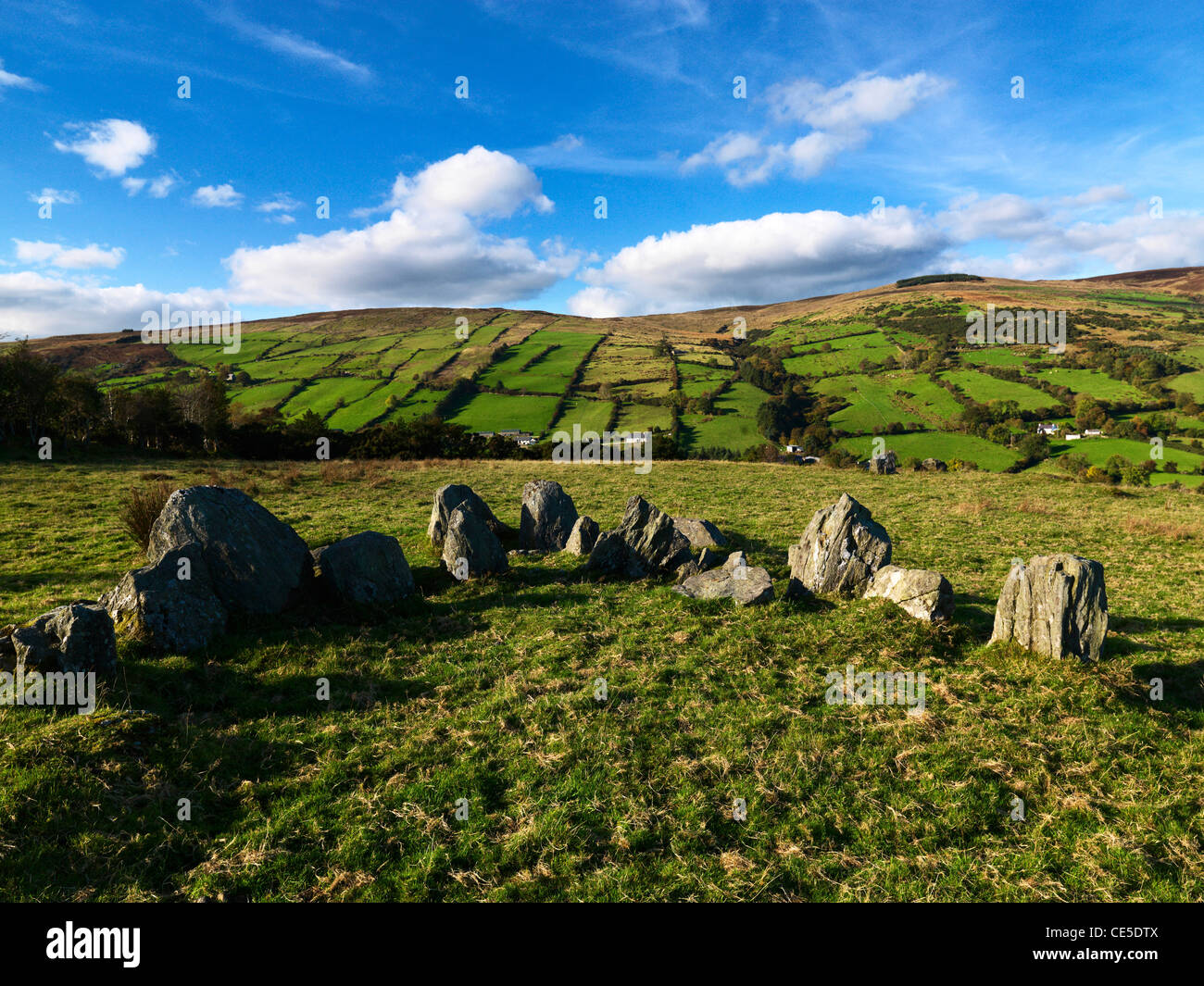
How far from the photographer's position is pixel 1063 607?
32.7ft

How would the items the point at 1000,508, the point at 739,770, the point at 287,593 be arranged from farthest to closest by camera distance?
1. the point at 1000,508
2. the point at 287,593
3. the point at 739,770

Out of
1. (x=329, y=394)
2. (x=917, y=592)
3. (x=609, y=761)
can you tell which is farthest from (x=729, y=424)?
(x=609, y=761)

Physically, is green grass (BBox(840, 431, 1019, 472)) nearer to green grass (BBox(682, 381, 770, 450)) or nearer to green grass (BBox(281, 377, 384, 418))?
green grass (BBox(682, 381, 770, 450))

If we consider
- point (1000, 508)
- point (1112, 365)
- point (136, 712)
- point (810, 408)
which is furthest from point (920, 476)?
point (1112, 365)

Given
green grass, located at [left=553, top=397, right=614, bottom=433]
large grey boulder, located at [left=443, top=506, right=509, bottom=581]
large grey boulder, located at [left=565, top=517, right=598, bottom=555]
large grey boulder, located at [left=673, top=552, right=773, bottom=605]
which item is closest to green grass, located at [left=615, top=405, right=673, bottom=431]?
green grass, located at [left=553, top=397, right=614, bottom=433]

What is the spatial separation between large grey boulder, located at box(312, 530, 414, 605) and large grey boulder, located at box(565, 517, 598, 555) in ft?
17.7

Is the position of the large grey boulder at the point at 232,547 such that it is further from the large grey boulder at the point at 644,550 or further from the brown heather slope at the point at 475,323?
the brown heather slope at the point at 475,323

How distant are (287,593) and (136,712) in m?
4.56

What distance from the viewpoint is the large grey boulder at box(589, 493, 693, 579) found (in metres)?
15.5

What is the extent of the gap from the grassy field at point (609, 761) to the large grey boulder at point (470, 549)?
3.21 ft

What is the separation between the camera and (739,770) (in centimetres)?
754

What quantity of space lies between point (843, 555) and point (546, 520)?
954cm

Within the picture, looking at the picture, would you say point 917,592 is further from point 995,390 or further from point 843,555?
point 995,390
